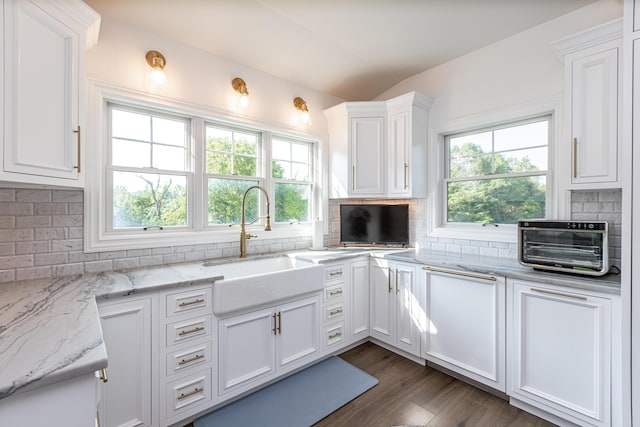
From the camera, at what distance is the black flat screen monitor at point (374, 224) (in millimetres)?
3131

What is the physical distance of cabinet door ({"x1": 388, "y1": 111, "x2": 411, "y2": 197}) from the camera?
2.87 meters

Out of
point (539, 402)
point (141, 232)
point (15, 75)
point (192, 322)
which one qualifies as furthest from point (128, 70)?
point (539, 402)

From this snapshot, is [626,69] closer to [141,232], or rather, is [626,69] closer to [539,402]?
[539,402]

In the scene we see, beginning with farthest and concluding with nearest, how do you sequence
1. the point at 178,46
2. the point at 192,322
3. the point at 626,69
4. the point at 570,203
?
1. the point at 178,46
2. the point at 570,203
3. the point at 192,322
4. the point at 626,69

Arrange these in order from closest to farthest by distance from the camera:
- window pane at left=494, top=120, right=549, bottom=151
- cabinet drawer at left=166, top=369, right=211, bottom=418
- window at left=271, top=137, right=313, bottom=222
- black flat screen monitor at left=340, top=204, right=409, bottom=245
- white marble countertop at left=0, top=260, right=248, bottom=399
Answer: white marble countertop at left=0, top=260, right=248, bottom=399 < cabinet drawer at left=166, top=369, right=211, bottom=418 < window pane at left=494, top=120, right=549, bottom=151 < window at left=271, top=137, right=313, bottom=222 < black flat screen monitor at left=340, top=204, right=409, bottom=245

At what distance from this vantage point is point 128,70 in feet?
6.70

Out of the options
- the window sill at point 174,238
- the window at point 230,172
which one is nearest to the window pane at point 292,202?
the window sill at point 174,238

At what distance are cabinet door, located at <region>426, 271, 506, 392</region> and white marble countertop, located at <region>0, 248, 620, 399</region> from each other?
0.14m

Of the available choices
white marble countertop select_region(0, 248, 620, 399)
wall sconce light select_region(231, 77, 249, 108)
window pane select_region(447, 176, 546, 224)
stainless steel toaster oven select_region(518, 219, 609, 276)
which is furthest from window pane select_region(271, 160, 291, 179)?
stainless steel toaster oven select_region(518, 219, 609, 276)

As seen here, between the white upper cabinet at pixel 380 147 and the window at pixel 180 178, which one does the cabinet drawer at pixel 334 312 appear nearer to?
the window at pixel 180 178

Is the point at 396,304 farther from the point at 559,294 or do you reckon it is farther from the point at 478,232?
the point at 559,294

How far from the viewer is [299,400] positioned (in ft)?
6.57

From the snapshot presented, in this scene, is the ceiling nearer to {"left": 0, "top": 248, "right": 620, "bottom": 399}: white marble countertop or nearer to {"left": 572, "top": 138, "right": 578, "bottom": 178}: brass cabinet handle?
{"left": 572, "top": 138, "right": 578, "bottom": 178}: brass cabinet handle

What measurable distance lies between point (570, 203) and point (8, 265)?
3.64m
